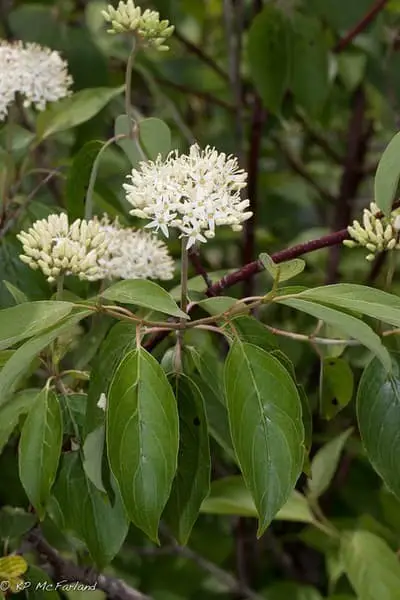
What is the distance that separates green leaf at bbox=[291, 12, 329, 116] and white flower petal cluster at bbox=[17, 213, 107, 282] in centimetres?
59

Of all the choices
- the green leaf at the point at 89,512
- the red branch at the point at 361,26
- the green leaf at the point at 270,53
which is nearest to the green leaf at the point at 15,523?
the green leaf at the point at 89,512

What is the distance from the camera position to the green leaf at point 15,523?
2.74 ft

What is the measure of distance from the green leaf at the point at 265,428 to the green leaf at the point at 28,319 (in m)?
0.12

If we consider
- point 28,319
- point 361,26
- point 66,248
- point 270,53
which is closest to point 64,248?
point 66,248

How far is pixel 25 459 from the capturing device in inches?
26.0

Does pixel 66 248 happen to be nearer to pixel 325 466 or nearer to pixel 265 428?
pixel 265 428

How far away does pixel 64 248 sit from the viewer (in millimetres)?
696

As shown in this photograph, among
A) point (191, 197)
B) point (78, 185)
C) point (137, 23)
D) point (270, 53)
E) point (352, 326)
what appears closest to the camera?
point (352, 326)

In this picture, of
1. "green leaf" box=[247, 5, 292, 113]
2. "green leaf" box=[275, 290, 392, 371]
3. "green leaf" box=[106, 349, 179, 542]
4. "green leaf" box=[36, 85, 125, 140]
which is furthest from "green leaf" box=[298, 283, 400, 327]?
"green leaf" box=[247, 5, 292, 113]

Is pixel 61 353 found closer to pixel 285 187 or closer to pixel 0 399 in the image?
pixel 0 399

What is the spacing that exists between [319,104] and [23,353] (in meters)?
0.79

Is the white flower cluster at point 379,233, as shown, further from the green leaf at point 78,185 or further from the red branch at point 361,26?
the red branch at point 361,26

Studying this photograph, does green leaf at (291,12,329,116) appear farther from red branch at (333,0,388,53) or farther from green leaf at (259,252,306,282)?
green leaf at (259,252,306,282)

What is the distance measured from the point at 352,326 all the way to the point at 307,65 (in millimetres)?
746
